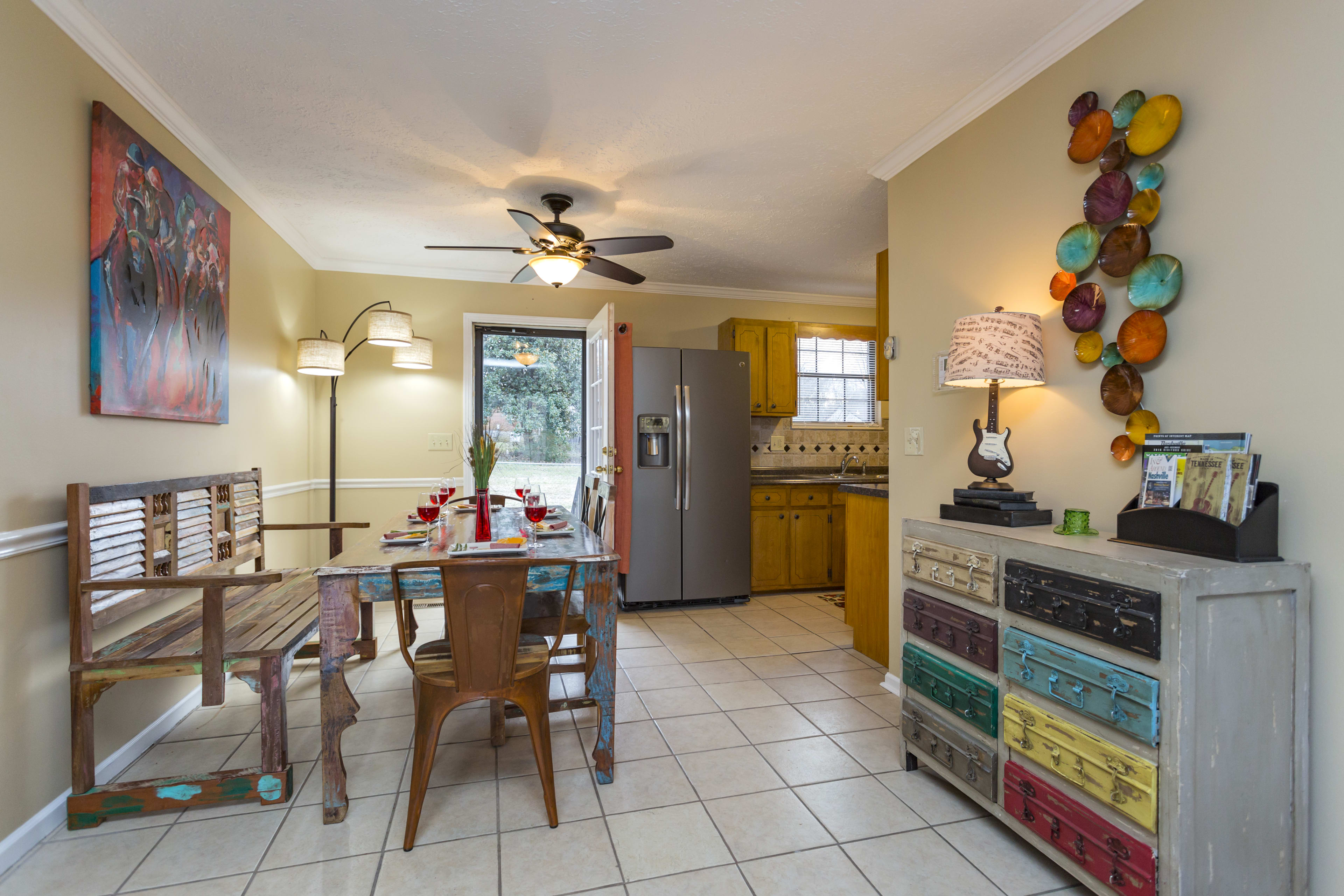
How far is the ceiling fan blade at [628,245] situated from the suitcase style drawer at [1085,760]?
2.43 meters

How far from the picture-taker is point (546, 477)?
5246 millimetres

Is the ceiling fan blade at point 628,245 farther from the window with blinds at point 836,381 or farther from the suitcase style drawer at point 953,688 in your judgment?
the window with blinds at point 836,381

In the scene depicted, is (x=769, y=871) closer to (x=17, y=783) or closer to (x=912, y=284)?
(x=17, y=783)

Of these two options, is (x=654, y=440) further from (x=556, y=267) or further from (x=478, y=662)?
(x=478, y=662)

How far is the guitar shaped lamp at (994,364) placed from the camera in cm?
210

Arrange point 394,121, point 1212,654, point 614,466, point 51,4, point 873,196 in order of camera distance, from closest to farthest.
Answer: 1. point 1212,654
2. point 51,4
3. point 394,121
4. point 873,196
5. point 614,466

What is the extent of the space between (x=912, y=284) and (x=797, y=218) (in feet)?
3.62

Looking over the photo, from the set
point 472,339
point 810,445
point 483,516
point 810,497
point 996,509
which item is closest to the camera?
point 996,509

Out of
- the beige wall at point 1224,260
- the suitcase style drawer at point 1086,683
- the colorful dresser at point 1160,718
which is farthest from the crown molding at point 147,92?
the suitcase style drawer at point 1086,683

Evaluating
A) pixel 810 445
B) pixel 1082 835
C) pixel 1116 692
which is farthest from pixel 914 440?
pixel 810 445

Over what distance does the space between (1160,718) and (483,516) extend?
210 centimetres

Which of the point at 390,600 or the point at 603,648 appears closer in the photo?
the point at 390,600

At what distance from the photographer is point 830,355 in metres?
5.68

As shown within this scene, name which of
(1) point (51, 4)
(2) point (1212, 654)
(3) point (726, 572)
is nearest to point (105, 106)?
(1) point (51, 4)
